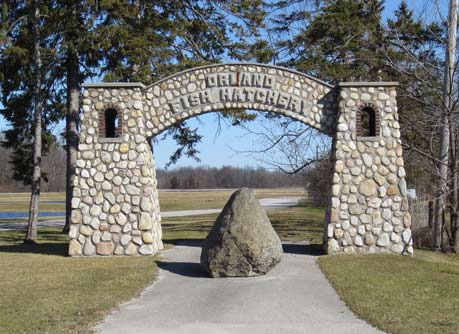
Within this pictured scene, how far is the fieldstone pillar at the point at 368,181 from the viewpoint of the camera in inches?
505

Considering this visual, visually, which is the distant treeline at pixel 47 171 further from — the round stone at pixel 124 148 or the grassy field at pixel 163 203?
the round stone at pixel 124 148

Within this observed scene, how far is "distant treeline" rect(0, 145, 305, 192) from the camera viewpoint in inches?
3238

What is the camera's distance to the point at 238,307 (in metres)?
7.76

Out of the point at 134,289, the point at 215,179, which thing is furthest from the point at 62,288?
the point at 215,179

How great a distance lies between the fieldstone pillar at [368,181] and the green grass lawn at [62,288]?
177 inches

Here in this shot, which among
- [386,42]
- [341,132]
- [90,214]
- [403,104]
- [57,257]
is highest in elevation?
[386,42]

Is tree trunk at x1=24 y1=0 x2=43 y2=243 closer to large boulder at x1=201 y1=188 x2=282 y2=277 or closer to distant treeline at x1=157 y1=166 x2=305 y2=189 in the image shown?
large boulder at x1=201 y1=188 x2=282 y2=277

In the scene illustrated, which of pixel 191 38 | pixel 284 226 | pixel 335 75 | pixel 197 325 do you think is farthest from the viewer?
pixel 284 226

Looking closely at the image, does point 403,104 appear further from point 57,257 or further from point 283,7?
point 57,257

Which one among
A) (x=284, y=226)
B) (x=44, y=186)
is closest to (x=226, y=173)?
(x=44, y=186)

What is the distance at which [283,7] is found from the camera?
802 inches

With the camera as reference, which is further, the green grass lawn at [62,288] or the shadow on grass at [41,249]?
the shadow on grass at [41,249]

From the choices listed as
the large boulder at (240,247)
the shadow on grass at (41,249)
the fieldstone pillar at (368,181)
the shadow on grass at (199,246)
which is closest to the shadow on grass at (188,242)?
the shadow on grass at (199,246)

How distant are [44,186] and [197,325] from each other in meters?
86.8
